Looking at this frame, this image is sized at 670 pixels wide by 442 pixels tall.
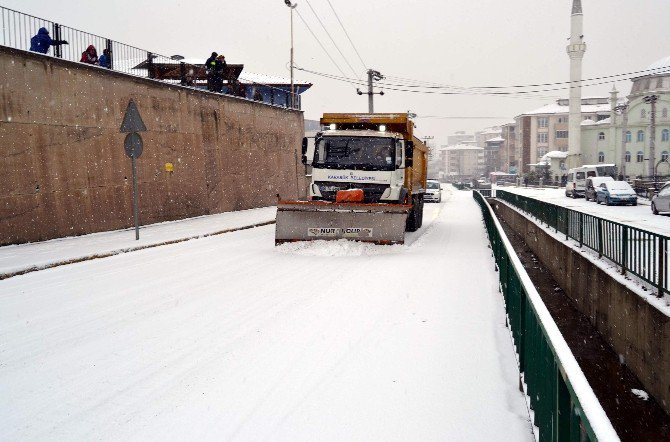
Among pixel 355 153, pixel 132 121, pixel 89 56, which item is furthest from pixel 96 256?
pixel 89 56

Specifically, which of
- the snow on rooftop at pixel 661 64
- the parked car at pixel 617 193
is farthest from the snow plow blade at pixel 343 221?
the snow on rooftop at pixel 661 64

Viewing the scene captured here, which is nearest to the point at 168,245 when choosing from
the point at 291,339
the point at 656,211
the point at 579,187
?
the point at 291,339

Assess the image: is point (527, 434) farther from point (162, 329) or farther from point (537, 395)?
point (162, 329)

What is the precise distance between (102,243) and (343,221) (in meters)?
6.00

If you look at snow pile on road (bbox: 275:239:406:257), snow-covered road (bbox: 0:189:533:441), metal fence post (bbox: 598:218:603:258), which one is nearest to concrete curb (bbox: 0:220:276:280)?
snow-covered road (bbox: 0:189:533:441)

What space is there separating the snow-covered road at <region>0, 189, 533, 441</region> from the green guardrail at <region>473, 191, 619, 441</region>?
17.7 inches

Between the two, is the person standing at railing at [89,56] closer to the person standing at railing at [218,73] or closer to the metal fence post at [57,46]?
the metal fence post at [57,46]

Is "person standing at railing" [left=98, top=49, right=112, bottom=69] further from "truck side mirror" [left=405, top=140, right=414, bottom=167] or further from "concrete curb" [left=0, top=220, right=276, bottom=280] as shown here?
"truck side mirror" [left=405, top=140, right=414, bottom=167]

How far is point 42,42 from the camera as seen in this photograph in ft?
49.7

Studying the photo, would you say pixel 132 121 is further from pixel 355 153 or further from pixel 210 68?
pixel 210 68

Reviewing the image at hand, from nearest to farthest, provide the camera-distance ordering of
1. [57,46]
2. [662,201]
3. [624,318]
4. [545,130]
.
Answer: [624,318], [57,46], [662,201], [545,130]

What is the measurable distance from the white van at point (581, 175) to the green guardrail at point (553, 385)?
43.7m

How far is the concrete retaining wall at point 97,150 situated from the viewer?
13484mm

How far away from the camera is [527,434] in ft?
13.0
